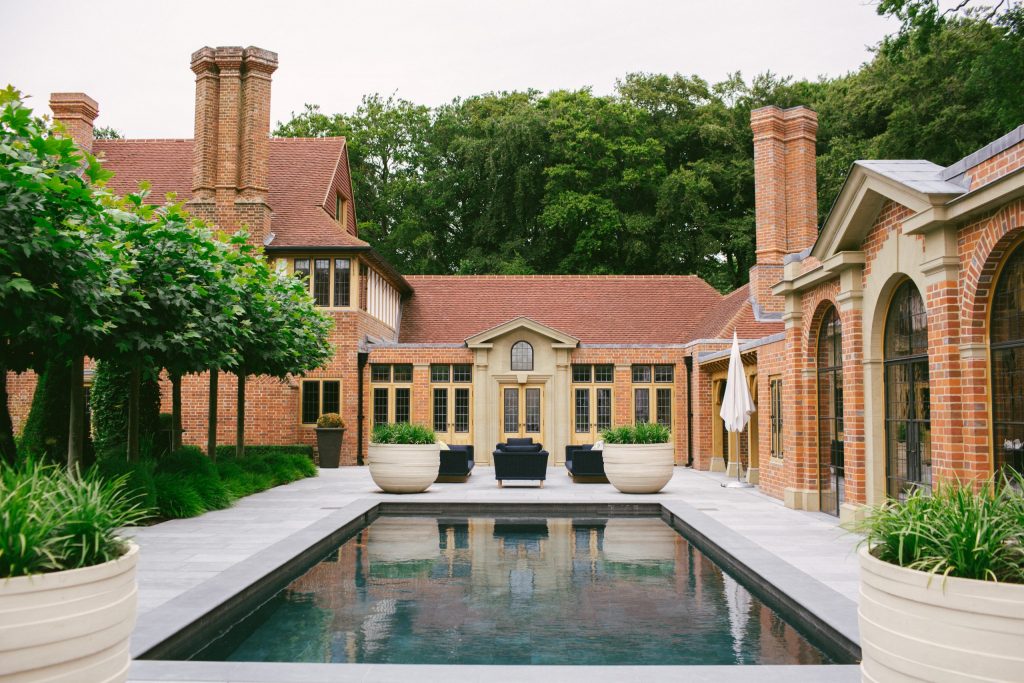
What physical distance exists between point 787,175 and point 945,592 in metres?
17.6

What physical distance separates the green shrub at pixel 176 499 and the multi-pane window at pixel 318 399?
9615 millimetres

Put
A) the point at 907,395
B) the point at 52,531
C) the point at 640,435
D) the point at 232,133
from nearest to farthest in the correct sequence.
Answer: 1. the point at 52,531
2. the point at 907,395
3. the point at 640,435
4. the point at 232,133

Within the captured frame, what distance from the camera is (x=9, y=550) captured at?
3.16 m

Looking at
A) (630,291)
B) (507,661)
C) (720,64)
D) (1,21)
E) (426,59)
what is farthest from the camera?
(720,64)

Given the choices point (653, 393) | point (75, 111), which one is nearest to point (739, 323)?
point (653, 393)

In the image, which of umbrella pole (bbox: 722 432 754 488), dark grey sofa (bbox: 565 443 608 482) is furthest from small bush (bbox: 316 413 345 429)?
umbrella pole (bbox: 722 432 754 488)

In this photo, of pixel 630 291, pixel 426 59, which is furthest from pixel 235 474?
pixel 426 59

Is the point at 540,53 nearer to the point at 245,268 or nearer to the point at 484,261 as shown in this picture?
the point at 484,261

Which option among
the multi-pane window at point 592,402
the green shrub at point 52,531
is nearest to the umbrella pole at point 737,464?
the multi-pane window at point 592,402

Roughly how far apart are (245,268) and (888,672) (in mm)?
11397

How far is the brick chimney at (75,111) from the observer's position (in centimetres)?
2400

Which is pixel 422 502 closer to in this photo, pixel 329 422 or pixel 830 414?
pixel 830 414

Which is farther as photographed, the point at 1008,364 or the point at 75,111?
the point at 75,111

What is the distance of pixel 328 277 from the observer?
2114 centimetres
